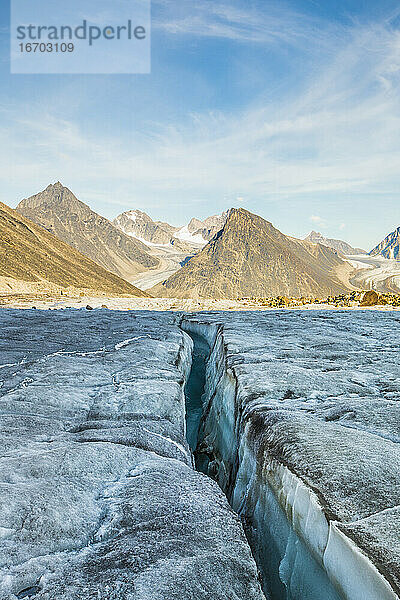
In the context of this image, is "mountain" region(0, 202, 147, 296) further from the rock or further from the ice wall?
the ice wall

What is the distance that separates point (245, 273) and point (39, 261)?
129m

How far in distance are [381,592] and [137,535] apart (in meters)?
1.48

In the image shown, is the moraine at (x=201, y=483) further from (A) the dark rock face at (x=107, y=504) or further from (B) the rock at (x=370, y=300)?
(B) the rock at (x=370, y=300)

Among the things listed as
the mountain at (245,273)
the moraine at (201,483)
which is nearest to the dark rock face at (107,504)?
the moraine at (201,483)

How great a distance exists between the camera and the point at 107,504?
2.94 metres

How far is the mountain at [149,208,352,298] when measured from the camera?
541 ft

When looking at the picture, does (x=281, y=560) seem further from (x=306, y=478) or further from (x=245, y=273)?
(x=245, y=273)

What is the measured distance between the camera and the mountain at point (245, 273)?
164875 millimetres

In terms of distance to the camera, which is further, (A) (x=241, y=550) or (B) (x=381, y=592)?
(A) (x=241, y=550)

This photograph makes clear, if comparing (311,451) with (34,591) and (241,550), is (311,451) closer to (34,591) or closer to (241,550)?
(241,550)

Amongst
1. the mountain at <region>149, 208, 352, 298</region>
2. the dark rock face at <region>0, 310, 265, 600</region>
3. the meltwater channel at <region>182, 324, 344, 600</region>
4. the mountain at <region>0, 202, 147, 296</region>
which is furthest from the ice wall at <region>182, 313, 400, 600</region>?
the mountain at <region>149, 208, 352, 298</region>

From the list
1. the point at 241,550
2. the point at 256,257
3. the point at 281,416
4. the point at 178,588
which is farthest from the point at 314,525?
the point at 256,257

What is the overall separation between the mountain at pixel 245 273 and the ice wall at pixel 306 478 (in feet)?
489

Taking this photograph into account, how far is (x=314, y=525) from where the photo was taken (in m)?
2.75
